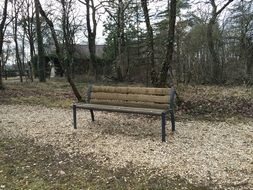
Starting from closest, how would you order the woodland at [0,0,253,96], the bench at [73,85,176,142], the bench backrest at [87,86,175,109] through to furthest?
the bench at [73,85,176,142], the bench backrest at [87,86,175,109], the woodland at [0,0,253,96]

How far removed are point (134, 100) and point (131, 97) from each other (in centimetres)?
10

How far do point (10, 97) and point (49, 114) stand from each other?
183 inches

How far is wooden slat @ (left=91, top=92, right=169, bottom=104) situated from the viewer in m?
7.16

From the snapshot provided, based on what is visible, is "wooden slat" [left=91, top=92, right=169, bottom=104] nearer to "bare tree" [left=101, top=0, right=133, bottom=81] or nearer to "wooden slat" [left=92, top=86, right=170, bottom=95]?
"wooden slat" [left=92, top=86, right=170, bottom=95]

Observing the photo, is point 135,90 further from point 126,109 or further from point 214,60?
point 214,60

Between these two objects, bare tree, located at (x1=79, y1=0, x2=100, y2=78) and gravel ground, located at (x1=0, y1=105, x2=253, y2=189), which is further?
bare tree, located at (x1=79, y1=0, x2=100, y2=78)

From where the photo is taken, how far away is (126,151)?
6.11m

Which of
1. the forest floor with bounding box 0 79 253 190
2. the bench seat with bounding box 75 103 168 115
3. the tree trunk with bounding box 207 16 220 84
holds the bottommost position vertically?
the forest floor with bounding box 0 79 253 190

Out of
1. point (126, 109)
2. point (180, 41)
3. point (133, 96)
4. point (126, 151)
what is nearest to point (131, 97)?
point (133, 96)

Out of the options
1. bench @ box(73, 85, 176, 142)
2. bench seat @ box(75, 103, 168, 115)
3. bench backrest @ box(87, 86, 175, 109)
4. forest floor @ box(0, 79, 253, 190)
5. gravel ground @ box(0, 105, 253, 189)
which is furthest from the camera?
bench backrest @ box(87, 86, 175, 109)

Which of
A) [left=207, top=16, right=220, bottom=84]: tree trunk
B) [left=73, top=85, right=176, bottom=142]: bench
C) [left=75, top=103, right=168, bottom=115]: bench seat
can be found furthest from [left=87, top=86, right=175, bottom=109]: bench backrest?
[left=207, top=16, right=220, bottom=84]: tree trunk

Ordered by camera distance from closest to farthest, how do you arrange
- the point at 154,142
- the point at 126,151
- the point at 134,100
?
the point at 126,151 < the point at 154,142 < the point at 134,100

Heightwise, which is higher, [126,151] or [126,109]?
[126,109]

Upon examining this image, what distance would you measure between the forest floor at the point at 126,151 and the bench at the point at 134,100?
557 millimetres
